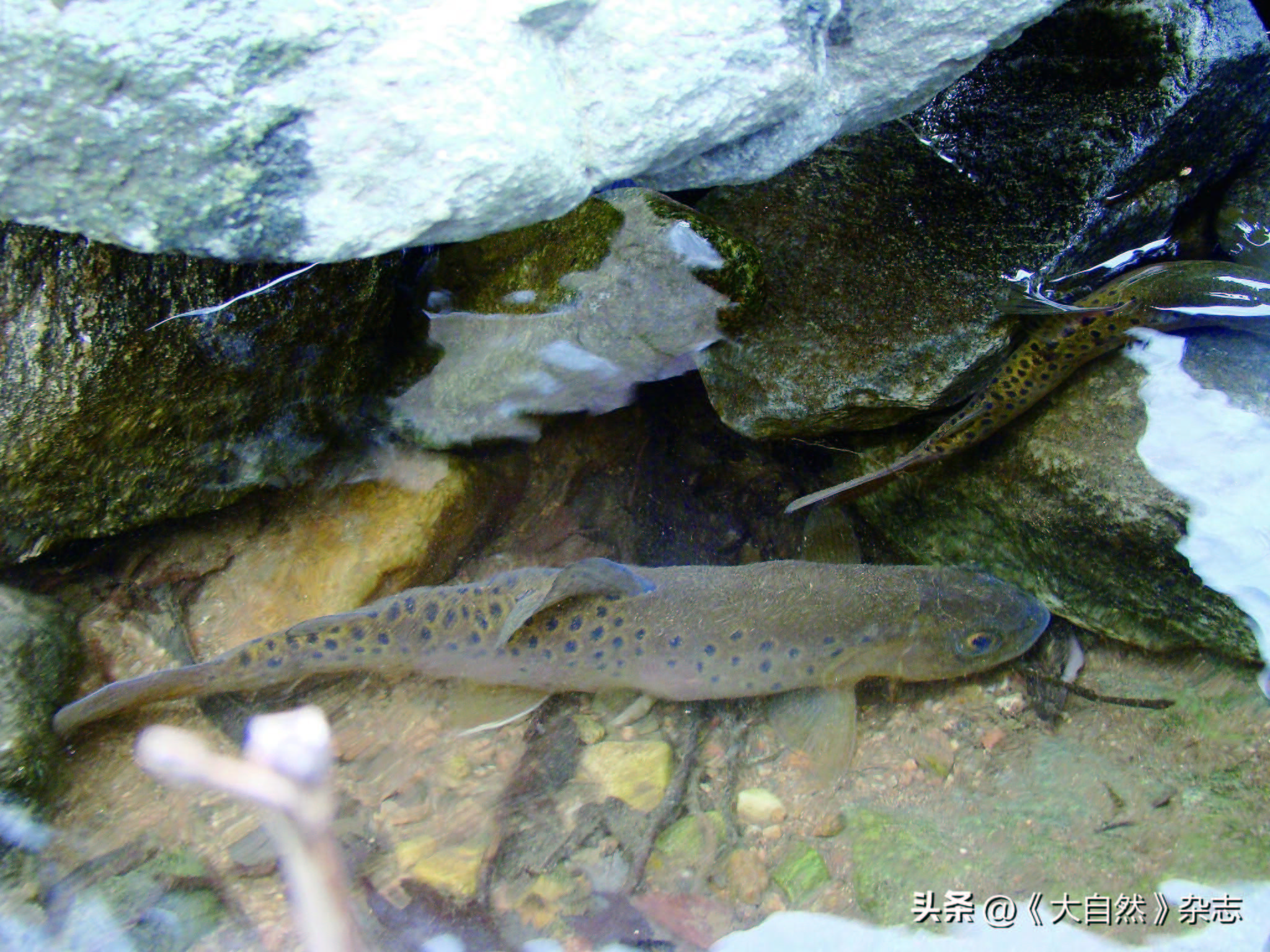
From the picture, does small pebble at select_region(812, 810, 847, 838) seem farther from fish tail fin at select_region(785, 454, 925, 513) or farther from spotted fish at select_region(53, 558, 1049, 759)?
fish tail fin at select_region(785, 454, 925, 513)

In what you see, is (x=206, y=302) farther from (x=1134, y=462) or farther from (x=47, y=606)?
(x=1134, y=462)

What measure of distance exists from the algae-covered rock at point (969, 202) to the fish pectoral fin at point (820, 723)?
124 centimetres

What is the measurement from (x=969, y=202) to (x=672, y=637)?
7.71ft

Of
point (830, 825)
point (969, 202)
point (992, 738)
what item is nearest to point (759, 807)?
point (830, 825)

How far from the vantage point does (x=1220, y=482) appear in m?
3.07

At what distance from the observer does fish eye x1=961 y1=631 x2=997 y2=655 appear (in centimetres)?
354

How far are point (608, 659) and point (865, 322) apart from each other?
6.16 feet

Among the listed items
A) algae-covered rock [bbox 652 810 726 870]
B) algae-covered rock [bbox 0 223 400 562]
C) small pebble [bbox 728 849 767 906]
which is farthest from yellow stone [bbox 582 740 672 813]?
algae-covered rock [bbox 0 223 400 562]

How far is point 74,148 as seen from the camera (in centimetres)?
196

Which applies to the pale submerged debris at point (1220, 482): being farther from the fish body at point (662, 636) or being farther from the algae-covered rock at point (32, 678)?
the algae-covered rock at point (32, 678)

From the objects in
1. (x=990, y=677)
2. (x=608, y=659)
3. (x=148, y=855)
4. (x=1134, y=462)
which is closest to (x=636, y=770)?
(x=608, y=659)

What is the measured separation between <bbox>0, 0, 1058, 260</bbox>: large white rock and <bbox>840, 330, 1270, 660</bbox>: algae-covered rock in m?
1.69

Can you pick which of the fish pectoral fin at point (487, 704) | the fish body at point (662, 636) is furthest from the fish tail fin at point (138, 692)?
the fish pectoral fin at point (487, 704)

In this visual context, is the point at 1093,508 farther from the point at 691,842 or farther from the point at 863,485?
the point at 691,842
